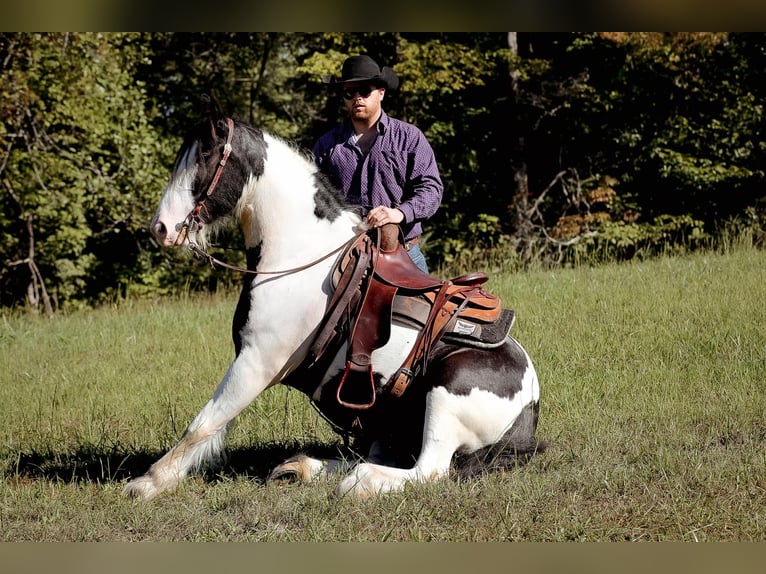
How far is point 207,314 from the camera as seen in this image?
1073 cm

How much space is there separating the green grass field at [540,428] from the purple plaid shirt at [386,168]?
168cm

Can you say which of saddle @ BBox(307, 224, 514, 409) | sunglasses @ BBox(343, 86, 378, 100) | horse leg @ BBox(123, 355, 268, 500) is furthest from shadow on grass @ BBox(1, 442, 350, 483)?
sunglasses @ BBox(343, 86, 378, 100)

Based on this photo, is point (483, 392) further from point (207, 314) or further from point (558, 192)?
point (558, 192)

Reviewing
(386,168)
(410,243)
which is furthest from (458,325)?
(386,168)

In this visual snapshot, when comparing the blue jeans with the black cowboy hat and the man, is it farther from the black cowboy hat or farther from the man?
the black cowboy hat

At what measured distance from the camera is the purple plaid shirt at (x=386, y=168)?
197 inches

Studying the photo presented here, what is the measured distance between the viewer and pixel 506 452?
4.71 m

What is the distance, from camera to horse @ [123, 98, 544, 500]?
4.47m

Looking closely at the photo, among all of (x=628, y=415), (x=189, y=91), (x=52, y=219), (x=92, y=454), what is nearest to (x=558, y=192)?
(x=189, y=91)

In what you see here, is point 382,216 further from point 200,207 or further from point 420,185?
point 200,207

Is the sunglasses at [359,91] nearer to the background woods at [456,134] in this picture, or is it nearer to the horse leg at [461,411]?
the horse leg at [461,411]

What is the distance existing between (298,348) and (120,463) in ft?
5.07

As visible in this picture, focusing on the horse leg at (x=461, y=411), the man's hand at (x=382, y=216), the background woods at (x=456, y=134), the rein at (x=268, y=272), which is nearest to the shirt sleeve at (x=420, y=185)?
the man's hand at (x=382, y=216)

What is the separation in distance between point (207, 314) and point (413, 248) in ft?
19.4
